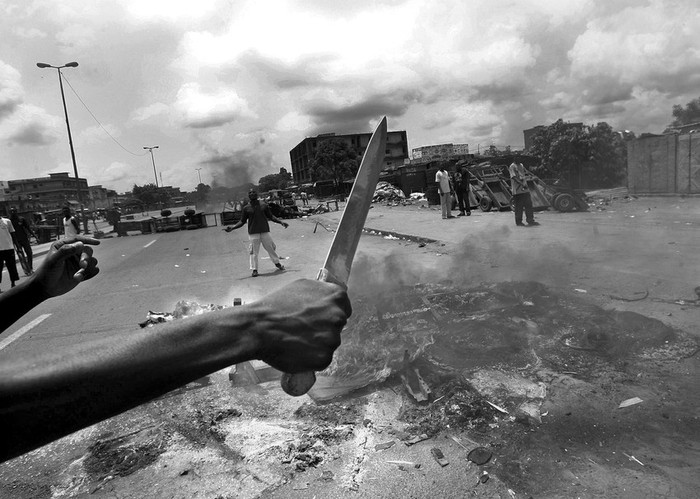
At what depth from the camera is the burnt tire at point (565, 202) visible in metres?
14.3

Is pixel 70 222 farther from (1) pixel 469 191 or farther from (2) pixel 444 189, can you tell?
(1) pixel 469 191

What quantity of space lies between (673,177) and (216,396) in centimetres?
1823

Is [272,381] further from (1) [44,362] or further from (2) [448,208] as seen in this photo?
(2) [448,208]

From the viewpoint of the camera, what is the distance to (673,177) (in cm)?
1617

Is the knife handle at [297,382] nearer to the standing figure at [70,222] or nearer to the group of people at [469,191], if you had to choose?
→ the group of people at [469,191]

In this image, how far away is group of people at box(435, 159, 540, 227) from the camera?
12.2 m

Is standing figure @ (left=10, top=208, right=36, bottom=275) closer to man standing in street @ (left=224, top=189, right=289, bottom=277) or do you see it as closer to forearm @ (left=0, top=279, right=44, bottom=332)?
man standing in street @ (left=224, top=189, right=289, bottom=277)

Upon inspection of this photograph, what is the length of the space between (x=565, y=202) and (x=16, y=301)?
598 inches

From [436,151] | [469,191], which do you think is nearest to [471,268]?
[469,191]

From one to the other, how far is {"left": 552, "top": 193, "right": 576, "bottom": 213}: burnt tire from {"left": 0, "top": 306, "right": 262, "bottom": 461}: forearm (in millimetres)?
15214

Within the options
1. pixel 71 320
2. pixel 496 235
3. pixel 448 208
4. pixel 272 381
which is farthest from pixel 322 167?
pixel 272 381

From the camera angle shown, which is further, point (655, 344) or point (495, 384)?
point (655, 344)

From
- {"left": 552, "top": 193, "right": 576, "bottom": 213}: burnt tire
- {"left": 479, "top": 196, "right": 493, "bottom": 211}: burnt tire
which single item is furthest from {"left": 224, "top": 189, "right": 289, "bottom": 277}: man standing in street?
{"left": 479, "top": 196, "right": 493, "bottom": 211}: burnt tire

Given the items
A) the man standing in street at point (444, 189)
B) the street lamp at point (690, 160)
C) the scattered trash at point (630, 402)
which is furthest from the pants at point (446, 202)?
the scattered trash at point (630, 402)
